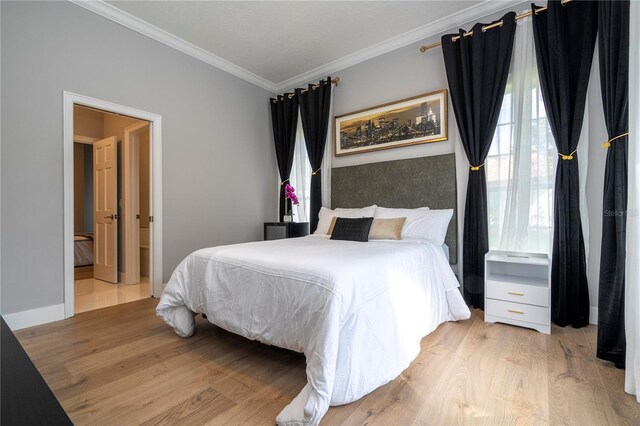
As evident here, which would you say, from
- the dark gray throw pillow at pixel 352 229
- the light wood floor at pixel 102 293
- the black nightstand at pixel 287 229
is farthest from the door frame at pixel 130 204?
the dark gray throw pillow at pixel 352 229

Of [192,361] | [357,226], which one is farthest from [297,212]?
[192,361]

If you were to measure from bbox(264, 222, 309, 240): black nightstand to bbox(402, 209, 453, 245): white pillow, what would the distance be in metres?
1.60

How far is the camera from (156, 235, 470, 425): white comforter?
139 cm

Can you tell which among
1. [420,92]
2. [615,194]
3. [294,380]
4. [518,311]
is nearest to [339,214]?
[420,92]

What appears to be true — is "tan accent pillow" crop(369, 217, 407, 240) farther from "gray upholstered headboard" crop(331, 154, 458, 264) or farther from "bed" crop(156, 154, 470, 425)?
"gray upholstered headboard" crop(331, 154, 458, 264)

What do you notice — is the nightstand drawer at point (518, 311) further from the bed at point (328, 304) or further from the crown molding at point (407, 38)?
the crown molding at point (407, 38)

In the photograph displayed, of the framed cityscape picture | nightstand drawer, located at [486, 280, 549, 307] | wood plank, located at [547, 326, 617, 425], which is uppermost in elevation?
the framed cityscape picture

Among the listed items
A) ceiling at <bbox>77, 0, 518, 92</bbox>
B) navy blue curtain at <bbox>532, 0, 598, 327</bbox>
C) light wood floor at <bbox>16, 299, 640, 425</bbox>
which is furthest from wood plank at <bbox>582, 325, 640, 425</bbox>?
ceiling at <bbox>77, 0, 518, 92</bbox>

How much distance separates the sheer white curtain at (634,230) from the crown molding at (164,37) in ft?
12.7

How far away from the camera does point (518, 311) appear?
7.78 ft

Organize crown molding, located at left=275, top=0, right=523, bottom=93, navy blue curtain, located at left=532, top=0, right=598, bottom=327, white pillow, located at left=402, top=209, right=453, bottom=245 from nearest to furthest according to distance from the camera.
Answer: navy blue curtain, located at left=532, top=0, right=598, bottom=327 → white pillow, located at left=402, top=209, right=453, bottom=245 → crown molding, located at left=275, top=0, right=523, bottom=93

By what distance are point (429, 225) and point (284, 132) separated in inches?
105

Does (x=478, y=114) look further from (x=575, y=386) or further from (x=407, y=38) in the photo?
(x=575, y=386)

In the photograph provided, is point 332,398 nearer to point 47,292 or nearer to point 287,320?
point 287,320
